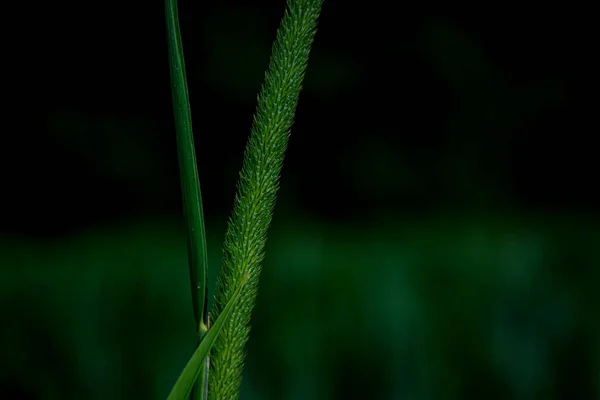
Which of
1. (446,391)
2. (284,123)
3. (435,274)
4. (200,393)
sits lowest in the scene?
(446,391)

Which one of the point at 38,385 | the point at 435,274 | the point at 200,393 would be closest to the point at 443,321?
the point at 435,274

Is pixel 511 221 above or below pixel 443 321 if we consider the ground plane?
above

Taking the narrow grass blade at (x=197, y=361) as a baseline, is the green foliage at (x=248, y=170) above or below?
above

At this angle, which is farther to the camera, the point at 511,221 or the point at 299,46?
the point at 511,221

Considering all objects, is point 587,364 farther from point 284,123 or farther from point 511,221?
point 284,123
